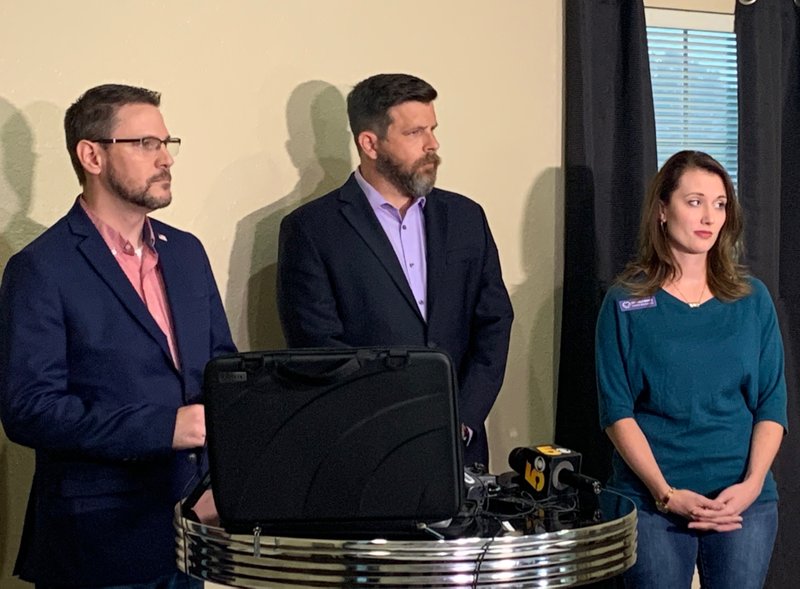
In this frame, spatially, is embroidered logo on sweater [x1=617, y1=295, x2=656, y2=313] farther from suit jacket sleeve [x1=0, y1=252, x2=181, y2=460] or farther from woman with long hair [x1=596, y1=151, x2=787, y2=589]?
suit jacket sleeve [x1=0, y1=252, x2=181, y2=460]

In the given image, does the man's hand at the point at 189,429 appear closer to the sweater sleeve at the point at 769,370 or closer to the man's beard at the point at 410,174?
the man's beard at the point at 410,174

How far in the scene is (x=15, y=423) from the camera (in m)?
2.19

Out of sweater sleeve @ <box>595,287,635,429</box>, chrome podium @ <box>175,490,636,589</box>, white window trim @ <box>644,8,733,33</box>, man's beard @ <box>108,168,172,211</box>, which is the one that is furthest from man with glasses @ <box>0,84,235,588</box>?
white window trim @ <box>644,8,733,33</box>

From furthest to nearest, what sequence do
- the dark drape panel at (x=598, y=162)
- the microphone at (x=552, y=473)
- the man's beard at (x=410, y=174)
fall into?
the dark drape panel at (x=598, y=162)
the man's beard at (x=410, y=174)
the microphone at (x=552, y=473)

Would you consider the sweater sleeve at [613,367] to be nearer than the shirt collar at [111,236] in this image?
No

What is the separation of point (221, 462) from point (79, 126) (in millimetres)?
1121

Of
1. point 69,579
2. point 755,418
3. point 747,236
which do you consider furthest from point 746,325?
point 69,579

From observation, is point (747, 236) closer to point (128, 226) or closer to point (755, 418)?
point (755, 418)

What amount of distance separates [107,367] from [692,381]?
4.47 ft

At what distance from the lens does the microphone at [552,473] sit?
1.94 m

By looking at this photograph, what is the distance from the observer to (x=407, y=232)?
3080 mm

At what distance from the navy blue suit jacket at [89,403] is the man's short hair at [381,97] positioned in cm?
92

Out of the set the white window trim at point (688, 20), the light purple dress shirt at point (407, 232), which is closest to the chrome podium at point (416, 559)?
the light purple dress shirt at point (407, 232)

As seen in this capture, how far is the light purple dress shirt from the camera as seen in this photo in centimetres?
304
